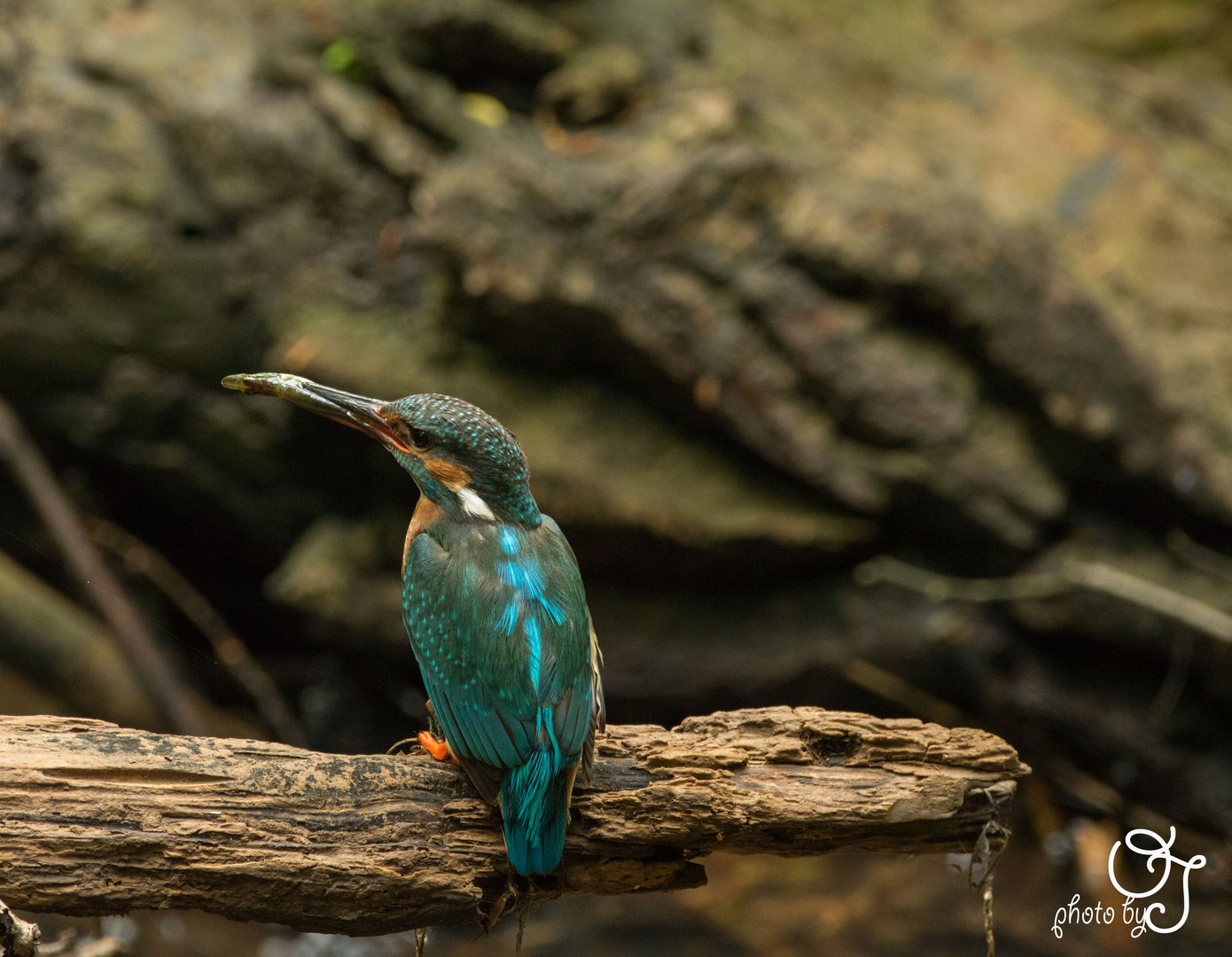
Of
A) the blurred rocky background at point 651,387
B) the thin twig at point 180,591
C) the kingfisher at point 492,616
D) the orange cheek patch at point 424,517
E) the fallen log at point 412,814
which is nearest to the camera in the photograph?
the fallen log at point 412,814

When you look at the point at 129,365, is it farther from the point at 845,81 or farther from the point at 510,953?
the point at 845,81

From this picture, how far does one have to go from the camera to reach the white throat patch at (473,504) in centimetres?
266

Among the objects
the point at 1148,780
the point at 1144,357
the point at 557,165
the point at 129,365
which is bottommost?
the point at 1148,780

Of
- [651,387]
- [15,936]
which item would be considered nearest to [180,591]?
[651,387]

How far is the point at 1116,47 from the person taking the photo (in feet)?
21.9

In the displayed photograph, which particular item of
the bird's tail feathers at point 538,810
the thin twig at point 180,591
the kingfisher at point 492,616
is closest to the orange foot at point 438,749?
the kingfisher at point 492,616

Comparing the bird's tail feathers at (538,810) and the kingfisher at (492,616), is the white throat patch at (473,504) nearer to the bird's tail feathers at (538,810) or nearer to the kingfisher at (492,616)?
the kingfisher at (492,616)

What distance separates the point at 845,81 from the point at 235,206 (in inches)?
133

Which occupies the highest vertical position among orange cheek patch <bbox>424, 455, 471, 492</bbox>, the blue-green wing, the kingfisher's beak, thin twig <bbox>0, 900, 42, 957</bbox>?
the kingfisher's beak

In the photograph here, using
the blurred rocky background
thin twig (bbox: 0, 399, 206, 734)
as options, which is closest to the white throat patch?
thin twig (bbox: 0, 399, 206, 734)

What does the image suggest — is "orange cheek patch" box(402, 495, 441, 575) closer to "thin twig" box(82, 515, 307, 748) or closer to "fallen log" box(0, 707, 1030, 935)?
"fallen log" box(0, 707, 1030, 935)

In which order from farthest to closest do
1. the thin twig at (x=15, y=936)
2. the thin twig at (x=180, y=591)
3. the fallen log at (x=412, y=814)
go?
1. the thin twig at (x=180, y=591)
2. the fallen log at (x=412, y=814)
3. the thin twig at (x=15, y=936)

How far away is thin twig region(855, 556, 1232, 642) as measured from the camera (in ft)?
15.6

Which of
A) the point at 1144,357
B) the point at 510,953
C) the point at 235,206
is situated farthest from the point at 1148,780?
the point at 235,206
